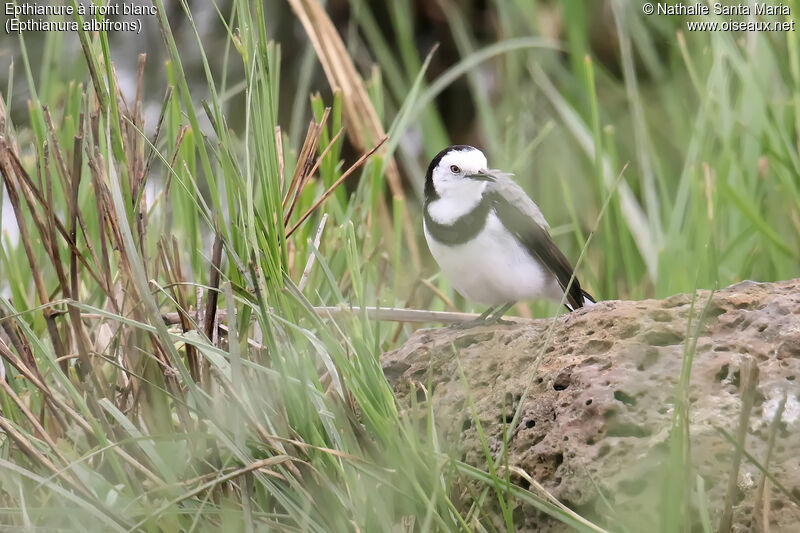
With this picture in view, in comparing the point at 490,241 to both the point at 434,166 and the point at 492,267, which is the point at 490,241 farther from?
the point at 434,166

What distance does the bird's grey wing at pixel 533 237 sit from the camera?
2408 mm

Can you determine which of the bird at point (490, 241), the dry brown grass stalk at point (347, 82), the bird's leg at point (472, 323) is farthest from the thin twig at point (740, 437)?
the dry brown grass stalk at point (347, 82)

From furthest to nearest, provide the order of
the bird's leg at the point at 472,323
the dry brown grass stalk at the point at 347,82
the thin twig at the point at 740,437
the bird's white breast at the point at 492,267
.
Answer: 1. the dry brown grass stalk at the point at 347,82
2. the bird's white breast at the point at 492,267
3. the bird's leg at the point at 472,323
4. the thin twig at the point at 740,437

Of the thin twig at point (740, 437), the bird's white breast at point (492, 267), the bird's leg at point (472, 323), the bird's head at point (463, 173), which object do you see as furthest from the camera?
the bird's head at point (463, 173)

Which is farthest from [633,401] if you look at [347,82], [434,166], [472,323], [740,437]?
[347,82]

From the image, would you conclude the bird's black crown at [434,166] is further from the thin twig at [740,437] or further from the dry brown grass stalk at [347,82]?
the thin twig at [740,437]

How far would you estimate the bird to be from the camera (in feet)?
7.77

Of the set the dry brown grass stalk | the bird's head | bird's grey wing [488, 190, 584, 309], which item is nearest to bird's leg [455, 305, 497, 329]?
bird's grey wing [488, 190, 584, 309]

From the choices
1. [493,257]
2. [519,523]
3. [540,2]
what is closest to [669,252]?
[493,257]

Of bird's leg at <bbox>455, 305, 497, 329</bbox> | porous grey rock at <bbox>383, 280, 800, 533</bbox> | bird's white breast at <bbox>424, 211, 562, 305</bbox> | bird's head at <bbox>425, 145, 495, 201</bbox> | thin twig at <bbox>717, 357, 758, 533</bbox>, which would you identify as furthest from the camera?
bird's head at <bbox>425, 145, 495, 201</bbox>

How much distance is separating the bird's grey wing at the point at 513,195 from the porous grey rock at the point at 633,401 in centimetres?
72

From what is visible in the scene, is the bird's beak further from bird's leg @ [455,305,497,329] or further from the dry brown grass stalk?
bird's leg @ [455,305,497,329]

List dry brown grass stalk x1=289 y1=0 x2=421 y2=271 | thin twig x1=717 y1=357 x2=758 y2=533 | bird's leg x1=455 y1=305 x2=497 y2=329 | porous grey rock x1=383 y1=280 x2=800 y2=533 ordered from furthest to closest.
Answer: dry brown grass stalk x1=289 y1=0 x2=421 y2=271, bird's leg x1=455 y1=305 x2=497 y2=329, porous grey rock x1=383 y1=280 x2=800 y2=533, thin twig x1=717 y1=357 x2=758 y2=533

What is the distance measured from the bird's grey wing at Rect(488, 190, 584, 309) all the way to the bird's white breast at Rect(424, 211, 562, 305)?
14 millimetres
